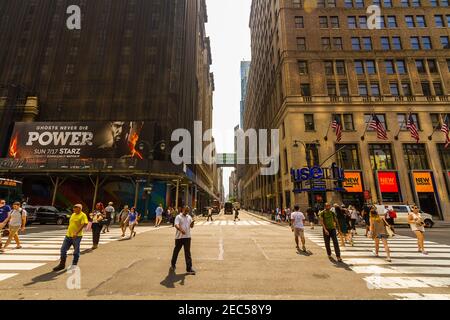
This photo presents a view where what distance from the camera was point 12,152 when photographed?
29484mm

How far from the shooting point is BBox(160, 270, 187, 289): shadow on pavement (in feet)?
17.7

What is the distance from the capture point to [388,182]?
30109 millimetres

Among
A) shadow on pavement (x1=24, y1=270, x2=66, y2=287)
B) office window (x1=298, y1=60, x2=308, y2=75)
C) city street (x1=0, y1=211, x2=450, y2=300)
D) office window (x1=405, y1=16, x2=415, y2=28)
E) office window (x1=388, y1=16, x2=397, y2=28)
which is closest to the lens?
city street (x1=0, y1=211, x2=450, y2=300)

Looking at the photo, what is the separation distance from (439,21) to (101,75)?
55933 mm

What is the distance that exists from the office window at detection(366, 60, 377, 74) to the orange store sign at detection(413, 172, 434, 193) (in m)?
16.6

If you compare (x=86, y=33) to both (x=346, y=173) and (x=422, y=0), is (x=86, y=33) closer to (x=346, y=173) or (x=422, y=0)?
(x=346, y=173)

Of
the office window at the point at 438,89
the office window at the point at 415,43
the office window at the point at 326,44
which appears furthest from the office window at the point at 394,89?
the office window at the point at 326,44

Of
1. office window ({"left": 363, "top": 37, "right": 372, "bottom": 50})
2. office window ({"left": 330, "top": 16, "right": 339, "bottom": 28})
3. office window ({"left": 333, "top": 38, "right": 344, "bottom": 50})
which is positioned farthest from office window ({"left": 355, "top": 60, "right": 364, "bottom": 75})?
office window ({"left": 330, "top": 16, "right": 339, "bottom": 28})

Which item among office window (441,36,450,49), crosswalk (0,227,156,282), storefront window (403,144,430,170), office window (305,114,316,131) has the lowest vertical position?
crosswalk (0,227,156,282)

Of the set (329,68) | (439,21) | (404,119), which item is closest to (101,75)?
(329,68)

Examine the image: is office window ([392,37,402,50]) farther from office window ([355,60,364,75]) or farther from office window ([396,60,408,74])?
office window ([355,60,364,75])
